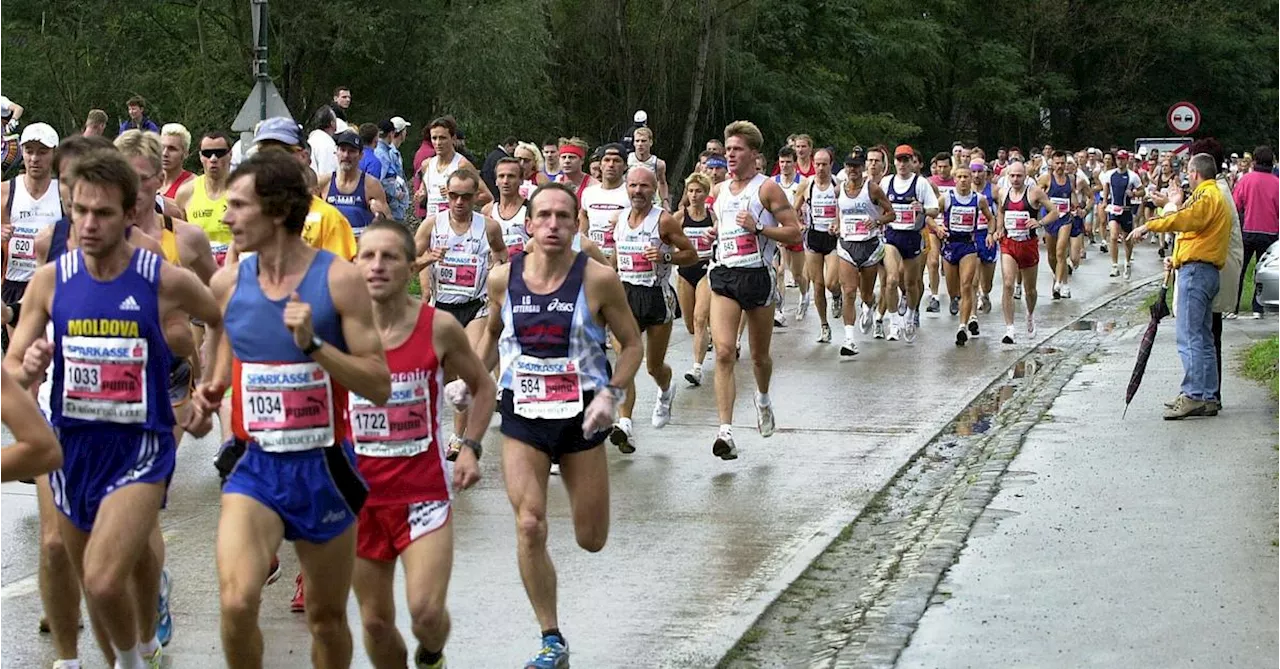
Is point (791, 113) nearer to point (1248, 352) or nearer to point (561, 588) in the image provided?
point (1248, 352)

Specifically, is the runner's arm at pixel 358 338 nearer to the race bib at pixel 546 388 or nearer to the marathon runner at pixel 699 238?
the race bib at pixel 546 388

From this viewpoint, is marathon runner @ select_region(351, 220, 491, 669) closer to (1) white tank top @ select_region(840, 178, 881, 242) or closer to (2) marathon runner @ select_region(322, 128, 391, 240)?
(2) marathon runner @ select_region(322, 128, 391, 240)

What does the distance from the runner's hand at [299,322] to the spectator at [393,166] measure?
12.2 metres

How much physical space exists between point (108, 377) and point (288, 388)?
0.78 m

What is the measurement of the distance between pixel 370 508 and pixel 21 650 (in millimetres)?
1764

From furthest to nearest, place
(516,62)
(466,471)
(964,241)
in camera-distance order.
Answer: (516,62) < (964,241) < (466,471)

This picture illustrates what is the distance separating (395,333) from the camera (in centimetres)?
634

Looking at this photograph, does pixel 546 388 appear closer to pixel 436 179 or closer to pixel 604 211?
pixel 604 211

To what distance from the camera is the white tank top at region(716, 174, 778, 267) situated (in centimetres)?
1224

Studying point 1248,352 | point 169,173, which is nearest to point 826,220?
point 1248,352

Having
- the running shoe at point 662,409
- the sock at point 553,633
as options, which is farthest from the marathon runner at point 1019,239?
the sock at point 553,633

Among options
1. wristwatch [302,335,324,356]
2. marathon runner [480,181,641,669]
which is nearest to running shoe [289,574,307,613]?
marathon runner [480,181,641,669]

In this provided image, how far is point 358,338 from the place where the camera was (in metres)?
5.43

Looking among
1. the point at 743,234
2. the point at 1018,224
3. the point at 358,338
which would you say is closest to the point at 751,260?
the point at 743,234
